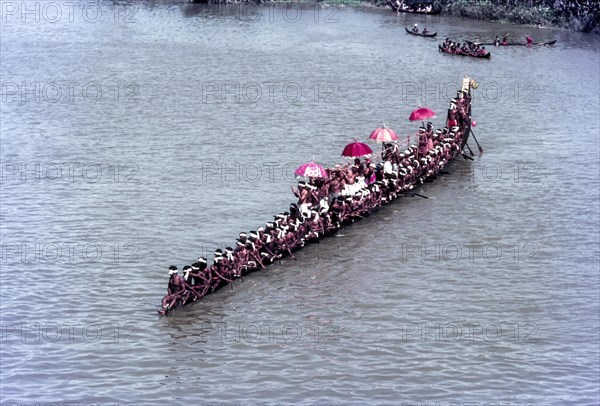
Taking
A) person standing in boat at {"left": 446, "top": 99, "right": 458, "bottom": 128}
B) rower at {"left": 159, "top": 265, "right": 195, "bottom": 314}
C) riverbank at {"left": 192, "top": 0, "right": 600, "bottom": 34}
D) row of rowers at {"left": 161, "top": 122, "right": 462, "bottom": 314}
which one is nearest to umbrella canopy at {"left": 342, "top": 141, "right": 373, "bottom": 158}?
row of rowers at {"left": 161, "top": 122, "right": 462, "bottom": 314}

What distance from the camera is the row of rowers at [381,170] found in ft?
151

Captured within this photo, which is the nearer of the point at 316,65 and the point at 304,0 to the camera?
the point at 316,65

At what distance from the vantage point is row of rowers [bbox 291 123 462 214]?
4612 cm

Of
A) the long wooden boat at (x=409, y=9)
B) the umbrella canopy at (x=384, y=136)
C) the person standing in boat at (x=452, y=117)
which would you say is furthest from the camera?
the long wooden boat at (x=409, y=9)

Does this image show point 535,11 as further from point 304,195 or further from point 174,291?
point 174,291

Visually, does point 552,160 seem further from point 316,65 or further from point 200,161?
point 316,65

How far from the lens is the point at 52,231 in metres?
47.2

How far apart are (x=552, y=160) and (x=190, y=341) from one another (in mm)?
29975

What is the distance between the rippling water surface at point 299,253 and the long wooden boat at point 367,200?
0.57m

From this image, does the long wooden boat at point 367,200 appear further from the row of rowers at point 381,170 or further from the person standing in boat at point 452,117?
the person standing in boat at point 452,117

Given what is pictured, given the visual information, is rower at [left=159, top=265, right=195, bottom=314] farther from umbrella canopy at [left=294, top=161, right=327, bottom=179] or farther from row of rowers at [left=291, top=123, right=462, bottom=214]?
umbrella canopy at [left=294, top=161, right=327, bottom=179]

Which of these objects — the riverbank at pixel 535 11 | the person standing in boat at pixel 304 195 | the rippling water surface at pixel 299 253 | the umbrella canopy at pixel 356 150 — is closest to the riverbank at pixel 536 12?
the riverbank at pixel 535 11

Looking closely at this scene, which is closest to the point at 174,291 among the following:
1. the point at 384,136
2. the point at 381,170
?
the point at 381,170

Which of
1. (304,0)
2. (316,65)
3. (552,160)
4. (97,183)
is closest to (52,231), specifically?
(97,183)
